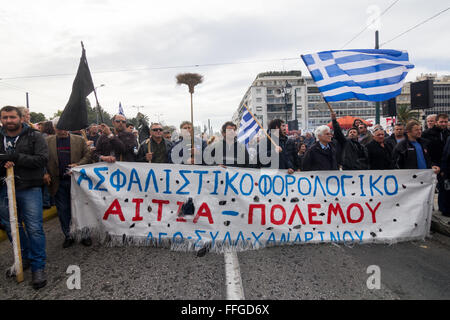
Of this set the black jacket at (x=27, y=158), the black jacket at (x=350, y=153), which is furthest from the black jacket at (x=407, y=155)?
the black jacket at (x=27, y=158)

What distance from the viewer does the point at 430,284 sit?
8.86 ft

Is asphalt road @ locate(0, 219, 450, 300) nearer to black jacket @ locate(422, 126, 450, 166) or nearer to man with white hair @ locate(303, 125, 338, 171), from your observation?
man with white hair @ locate(303, 125, 338, 171)

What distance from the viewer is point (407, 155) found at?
464 centimetres

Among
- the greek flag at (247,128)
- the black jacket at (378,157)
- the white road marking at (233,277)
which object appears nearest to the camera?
the white road marking at (233,277)

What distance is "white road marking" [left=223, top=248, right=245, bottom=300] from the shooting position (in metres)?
2.51

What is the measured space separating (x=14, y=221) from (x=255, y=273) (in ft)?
8.92

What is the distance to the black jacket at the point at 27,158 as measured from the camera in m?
2.93

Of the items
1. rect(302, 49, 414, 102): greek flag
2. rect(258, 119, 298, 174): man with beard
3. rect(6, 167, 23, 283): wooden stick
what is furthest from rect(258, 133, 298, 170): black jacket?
rect(6, 167, 23, 283): wooden stick

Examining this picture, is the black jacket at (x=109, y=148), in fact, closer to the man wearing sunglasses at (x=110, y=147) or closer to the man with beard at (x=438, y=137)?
the man wearing sunglasses at (x=110, y=147)

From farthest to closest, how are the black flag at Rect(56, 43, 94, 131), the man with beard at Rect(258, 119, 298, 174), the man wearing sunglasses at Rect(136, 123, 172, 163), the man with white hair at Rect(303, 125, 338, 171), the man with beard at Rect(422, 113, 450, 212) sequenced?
the man with beard at Rect(422, 113, 450, 212)
the man with beard at Rect(258, 119, 298, 174)
the man wearing sunglasses at Rect(136, 123, 172, 163)
the man with white hair at Rect(303, 125, 338, 171)
the black flag at Rect(56, 43, 94, 131)

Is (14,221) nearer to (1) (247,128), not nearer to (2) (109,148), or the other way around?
(2) (109,148)

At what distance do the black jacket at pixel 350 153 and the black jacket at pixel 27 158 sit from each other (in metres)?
4.40

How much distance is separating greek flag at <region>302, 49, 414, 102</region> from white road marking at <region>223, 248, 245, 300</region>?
295 cm
